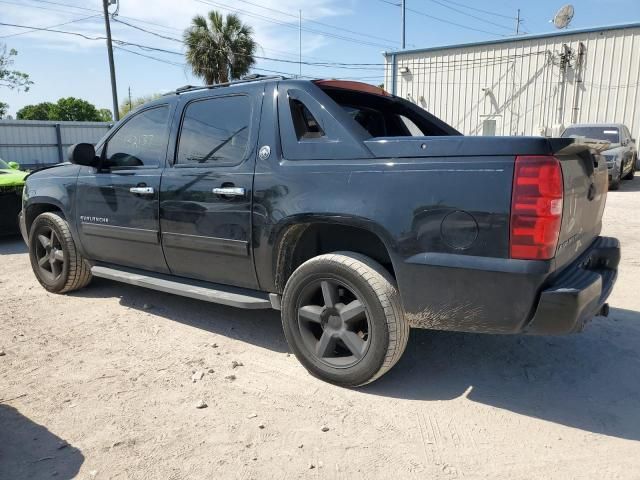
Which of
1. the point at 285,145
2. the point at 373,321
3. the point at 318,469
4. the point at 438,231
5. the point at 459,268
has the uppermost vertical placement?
the point at 285,145

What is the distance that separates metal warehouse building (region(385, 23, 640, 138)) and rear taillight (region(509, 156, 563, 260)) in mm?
14982

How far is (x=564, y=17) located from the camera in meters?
18.7

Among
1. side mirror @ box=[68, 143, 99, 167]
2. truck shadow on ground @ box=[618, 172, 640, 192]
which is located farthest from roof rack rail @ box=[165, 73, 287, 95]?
truck shadow on ground @ box=[618, 172, 640, 192]

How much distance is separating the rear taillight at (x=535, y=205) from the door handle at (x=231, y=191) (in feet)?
5.66

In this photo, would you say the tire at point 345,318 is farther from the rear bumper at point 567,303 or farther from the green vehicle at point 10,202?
the green vehicle at point 10,202

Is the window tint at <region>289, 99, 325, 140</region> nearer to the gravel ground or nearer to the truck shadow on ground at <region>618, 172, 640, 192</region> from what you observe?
the gravel ground

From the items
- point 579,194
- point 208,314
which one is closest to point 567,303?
point 579,194

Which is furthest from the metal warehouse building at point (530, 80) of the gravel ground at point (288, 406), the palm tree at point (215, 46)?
the gravel ground at point (288, 406)

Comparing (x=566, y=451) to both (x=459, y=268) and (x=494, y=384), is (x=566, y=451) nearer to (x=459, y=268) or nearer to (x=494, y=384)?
(x=494, y=384)

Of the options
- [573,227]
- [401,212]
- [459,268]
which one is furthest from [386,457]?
[573,227]

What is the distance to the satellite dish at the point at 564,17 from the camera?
18.6 meters

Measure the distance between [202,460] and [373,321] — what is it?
115 cm

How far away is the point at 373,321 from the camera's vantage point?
296 centimetres

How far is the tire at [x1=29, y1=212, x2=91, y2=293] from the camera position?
4.91m
